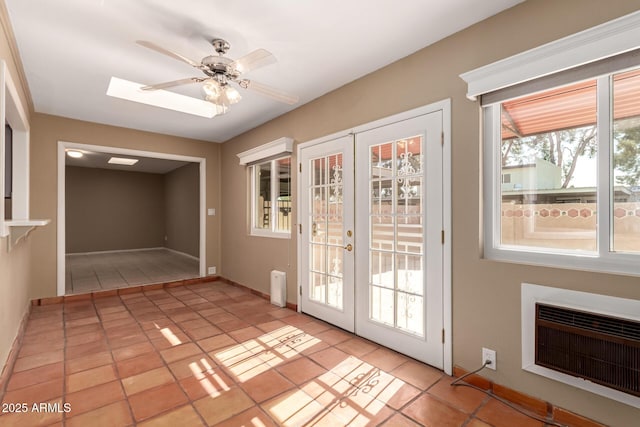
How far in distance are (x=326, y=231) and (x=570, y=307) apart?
215cm

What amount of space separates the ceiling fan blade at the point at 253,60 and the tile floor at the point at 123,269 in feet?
13.8

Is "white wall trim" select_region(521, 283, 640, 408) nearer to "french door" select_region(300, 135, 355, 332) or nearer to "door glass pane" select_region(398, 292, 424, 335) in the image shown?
"door glass pane" select_region(398, 292, 424, 335)

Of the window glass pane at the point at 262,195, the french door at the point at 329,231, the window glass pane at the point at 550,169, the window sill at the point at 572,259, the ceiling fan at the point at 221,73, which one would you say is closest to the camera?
the window sill at the point at 572,259

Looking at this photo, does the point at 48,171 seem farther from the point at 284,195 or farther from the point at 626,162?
the point at 626,162

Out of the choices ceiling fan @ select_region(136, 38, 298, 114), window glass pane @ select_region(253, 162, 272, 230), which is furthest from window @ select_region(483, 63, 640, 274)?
window glass pane @ select_region(253, 162, 272, 230)

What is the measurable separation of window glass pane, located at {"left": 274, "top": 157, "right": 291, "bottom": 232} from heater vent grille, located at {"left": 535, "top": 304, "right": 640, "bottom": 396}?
9.52 ft

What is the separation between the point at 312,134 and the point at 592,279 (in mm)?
2755

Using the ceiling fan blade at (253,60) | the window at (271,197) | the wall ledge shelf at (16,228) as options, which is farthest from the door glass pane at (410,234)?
the wall ledge shelf at (16,228)

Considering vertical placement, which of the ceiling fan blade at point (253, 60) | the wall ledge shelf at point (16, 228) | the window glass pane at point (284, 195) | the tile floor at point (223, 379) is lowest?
the tile floor at point (223, 379)

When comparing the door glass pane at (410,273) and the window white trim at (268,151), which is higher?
the window white trim at (268,151)

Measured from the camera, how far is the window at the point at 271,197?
13.5 feet

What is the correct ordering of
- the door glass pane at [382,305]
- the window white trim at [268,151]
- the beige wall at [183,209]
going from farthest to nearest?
1. the beige wall at [183,209]
2. the window white trim at [268,151]
3. the door glass pane at [382,305]

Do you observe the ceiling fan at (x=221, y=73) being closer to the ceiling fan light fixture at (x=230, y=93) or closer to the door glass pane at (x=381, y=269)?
the ceiling fan light fixture at (x=230, y=93)

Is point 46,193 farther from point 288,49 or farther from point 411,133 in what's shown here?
point 411,133
